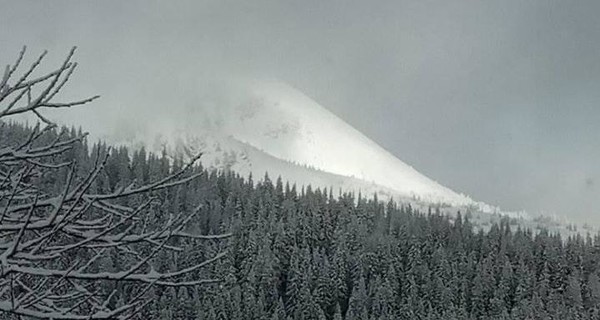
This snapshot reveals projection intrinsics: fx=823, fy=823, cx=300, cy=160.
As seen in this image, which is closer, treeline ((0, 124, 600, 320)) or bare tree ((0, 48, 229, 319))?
bare tree ((0, 48, 229, 319))

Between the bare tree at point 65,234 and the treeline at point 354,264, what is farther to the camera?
the treeline at point 354,264

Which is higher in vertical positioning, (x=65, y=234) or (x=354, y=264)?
(x=354, y=264)

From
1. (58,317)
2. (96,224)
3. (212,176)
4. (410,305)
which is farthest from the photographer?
(212,176)

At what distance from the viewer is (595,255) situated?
504 ft

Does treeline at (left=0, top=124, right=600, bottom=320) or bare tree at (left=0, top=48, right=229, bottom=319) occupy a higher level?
treeline at (left=0, top=124, right=600, bottom=320)

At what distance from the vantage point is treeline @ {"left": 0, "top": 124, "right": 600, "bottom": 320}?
111m

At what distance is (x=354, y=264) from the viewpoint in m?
131

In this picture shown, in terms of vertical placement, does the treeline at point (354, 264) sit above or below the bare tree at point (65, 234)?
above

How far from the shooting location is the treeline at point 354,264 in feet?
363

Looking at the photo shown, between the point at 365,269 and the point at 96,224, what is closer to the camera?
the point at 96,224

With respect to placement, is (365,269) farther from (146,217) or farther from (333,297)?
(146,217)

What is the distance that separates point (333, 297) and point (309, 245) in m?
23.6

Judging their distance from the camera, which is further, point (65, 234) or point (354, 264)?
point (354, 264)

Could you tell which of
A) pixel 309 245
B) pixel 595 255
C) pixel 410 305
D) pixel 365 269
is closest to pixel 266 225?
pixel 309 245
